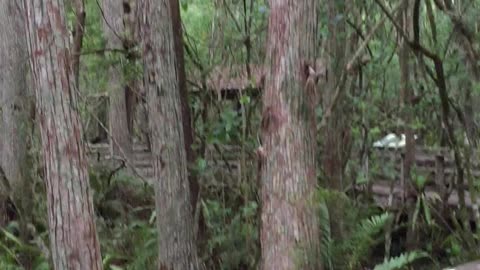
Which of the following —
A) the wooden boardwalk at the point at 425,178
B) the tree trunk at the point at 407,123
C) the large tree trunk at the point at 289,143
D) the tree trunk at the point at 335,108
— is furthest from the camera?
the wooden boardwalk at the point at 425,178

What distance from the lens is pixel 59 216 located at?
8.39 m

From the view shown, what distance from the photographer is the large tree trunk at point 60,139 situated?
328 inches

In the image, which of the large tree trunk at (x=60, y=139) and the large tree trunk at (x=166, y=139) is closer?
the large tree trunk at (x=60, y=139)

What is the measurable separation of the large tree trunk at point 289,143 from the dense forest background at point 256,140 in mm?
15

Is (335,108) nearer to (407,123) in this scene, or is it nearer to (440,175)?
(407,123)

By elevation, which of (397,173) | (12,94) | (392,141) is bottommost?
(397,173)

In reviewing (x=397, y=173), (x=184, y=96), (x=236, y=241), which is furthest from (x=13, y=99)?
(x=397, y=173)

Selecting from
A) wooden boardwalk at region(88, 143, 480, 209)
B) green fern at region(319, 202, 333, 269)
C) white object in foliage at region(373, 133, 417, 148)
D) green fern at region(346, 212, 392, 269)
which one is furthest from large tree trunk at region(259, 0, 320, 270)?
white object in foliage at region(373, 133, 417, 148)

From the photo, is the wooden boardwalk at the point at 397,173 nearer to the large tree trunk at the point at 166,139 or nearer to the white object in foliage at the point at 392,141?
the white object in foliage at the point at 392,141

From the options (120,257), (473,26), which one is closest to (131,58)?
(120,257)

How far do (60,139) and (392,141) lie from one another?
736cm

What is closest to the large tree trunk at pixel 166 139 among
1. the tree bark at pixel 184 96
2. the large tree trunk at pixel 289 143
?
the tree bark at pixel 184 96

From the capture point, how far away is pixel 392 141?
14.0 meters

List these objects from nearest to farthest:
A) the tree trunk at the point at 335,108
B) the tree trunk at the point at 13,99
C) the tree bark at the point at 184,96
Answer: the tree bark at the point at 184,96 → the tree trunk at the point at 335,108 → the tree trunk at the point at 13,99
